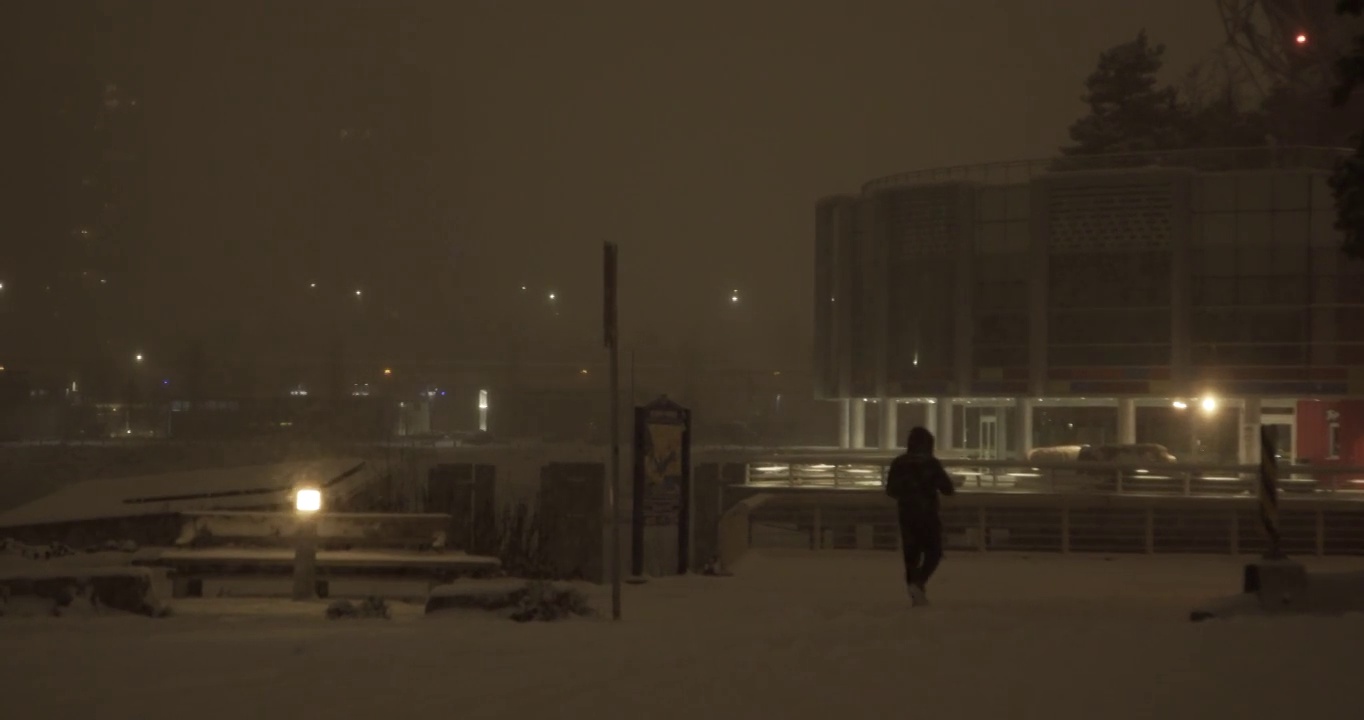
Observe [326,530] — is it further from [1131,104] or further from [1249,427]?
[1131,104]

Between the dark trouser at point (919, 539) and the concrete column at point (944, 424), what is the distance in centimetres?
4419

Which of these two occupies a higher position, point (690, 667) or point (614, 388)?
point (614, 388)

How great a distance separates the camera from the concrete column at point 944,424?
2240 inches

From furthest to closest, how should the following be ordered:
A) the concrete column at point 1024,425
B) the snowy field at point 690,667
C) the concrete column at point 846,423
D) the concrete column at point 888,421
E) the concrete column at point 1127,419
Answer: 1. the concrete column at point 846,423
2. the concrete column at point 888,421
3. the concrete column at point 1024,425
4. the concrete column at point 1127,419
5. the snowy field at point 690,667

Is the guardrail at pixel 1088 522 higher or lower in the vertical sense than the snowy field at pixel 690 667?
lower

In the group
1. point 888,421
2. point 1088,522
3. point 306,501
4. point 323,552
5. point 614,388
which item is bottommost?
point 1088,522

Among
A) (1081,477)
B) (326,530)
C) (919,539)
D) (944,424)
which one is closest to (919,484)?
(919,539)

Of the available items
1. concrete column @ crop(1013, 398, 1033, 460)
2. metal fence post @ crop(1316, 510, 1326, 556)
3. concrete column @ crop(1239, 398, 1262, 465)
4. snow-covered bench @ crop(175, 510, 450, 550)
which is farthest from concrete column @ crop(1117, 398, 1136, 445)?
snow-covered bench @ crop(175, 510, 450, 550)

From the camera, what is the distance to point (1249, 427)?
5053cm

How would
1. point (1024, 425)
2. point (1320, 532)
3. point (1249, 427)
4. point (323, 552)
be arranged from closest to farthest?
point (323, 552)
point (1320, 532)
point (1249, 427)
point (1024, 425)

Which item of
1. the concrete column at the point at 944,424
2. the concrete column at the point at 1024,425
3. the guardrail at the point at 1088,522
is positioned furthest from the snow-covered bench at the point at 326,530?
the concrete column at the point at 944,424

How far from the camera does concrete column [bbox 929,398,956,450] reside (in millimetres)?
56906

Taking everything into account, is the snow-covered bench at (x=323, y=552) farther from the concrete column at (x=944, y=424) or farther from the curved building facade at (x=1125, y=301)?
the concrete column at (x=944, y=424)

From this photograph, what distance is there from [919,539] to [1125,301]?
41.3 meters
